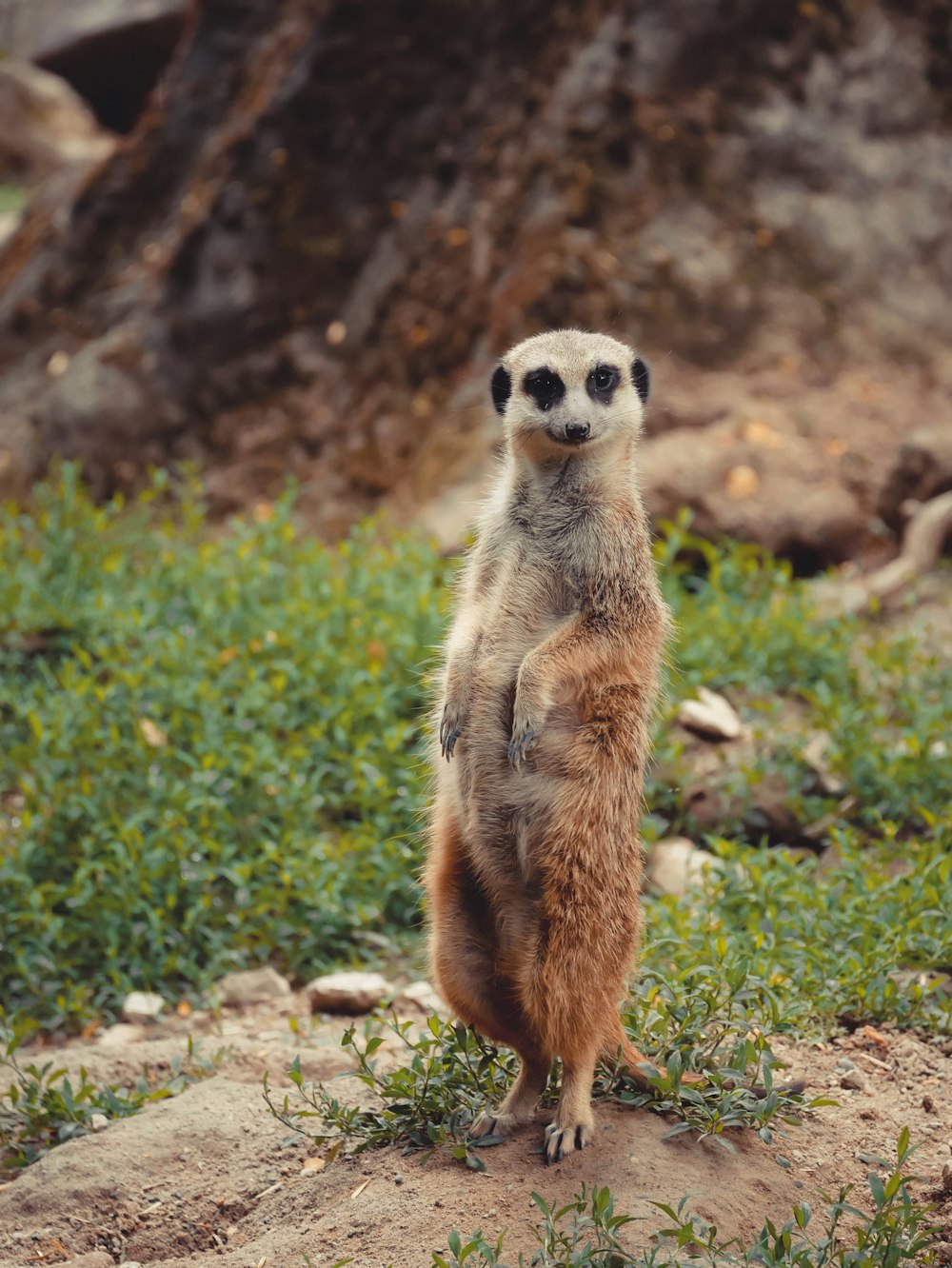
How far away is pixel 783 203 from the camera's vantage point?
6.05 meters

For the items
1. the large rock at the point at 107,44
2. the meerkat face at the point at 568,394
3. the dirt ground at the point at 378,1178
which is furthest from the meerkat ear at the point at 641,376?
the large rock at the point at 107,44

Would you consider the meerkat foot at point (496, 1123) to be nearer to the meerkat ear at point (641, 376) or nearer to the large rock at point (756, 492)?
the meerkat ear at point (641, 376)

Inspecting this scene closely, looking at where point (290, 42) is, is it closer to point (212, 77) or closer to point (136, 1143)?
point (212, 77)

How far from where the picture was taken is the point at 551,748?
234 centimetres

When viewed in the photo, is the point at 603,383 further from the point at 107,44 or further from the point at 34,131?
the point at 107,44

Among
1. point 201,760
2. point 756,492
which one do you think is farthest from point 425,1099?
point 756,492

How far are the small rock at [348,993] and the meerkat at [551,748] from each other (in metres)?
0.82

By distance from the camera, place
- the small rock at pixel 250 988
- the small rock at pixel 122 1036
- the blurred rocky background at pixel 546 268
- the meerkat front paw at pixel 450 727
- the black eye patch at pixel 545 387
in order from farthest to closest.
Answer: the blurred rocky background at pixel 546 268
the small rock at pixel 250 988
the small rock at pixel 122 1036
the black eye patch at pixel 545 387
the meerkat front paw at pixel 450 727

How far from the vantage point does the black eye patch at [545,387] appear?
2.55 metres

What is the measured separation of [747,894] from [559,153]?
3935 millimetres

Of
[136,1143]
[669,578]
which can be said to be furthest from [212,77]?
[136,1143]

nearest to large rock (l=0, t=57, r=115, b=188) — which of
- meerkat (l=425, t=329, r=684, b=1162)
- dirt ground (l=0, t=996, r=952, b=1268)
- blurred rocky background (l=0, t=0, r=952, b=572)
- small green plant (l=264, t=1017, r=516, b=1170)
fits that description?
blurred rocky background (l=0, t=0, r=952, b=572)

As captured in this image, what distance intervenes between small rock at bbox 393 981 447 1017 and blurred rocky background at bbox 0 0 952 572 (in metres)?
2.45

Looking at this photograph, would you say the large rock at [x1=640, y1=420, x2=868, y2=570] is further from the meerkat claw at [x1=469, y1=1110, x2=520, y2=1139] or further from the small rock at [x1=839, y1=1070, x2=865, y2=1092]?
the meerkat claw at [x1=469, y1=1110, x2=520, y2=1139]
